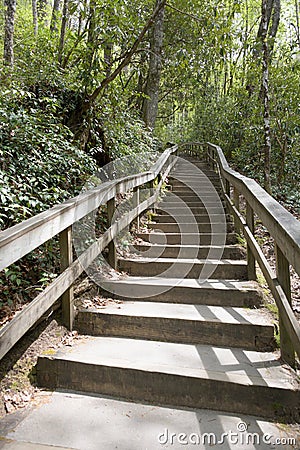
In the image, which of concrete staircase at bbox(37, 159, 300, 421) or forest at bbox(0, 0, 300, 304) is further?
forest at bbox(0, 0, 300, 304)

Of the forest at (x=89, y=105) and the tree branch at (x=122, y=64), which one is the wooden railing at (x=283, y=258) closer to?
the forest at (x=89, y=105)

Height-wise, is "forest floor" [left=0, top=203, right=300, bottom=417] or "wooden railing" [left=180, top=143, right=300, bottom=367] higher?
"wooden railing" [left=180, top=143, right=300, bottom=367]

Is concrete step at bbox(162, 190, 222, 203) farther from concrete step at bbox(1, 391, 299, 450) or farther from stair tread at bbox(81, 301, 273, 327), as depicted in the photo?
concrete step at bbox(1, 391, 299, 450)

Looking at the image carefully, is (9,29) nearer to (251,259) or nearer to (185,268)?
(185,268)

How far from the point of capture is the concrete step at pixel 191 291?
3256mm

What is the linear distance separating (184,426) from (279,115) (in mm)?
8326

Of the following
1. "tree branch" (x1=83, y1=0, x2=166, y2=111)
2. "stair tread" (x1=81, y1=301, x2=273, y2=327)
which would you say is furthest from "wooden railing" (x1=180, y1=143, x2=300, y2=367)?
"tree branch" (x1=83, y1=0, x2=166, y2=111)

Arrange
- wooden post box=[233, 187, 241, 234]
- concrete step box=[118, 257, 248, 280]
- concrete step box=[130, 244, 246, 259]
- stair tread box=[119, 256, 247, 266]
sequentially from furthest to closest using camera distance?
wooden post box=[233, 187, 241, 234] < concrete step box=[130, 244, 246, 259] < stair tread box=[119, 256, 247, 266] < concrete step box=[118, 257, 248, 280]

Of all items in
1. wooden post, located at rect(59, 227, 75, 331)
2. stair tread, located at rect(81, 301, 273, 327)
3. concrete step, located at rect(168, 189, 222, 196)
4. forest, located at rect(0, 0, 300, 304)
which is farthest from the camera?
concrete step, located at rect(168, 189, 222, 196)

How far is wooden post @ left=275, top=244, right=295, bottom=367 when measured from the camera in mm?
2346

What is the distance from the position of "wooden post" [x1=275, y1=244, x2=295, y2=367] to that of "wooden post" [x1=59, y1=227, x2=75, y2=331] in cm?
148

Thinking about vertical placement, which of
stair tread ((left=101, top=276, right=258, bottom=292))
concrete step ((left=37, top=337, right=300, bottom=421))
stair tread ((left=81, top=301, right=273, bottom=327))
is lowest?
concrete step ((left=37, top=337, right=300, bottom=421))

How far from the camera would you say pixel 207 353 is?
2.65m

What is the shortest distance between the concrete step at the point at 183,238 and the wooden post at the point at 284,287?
2344mm
